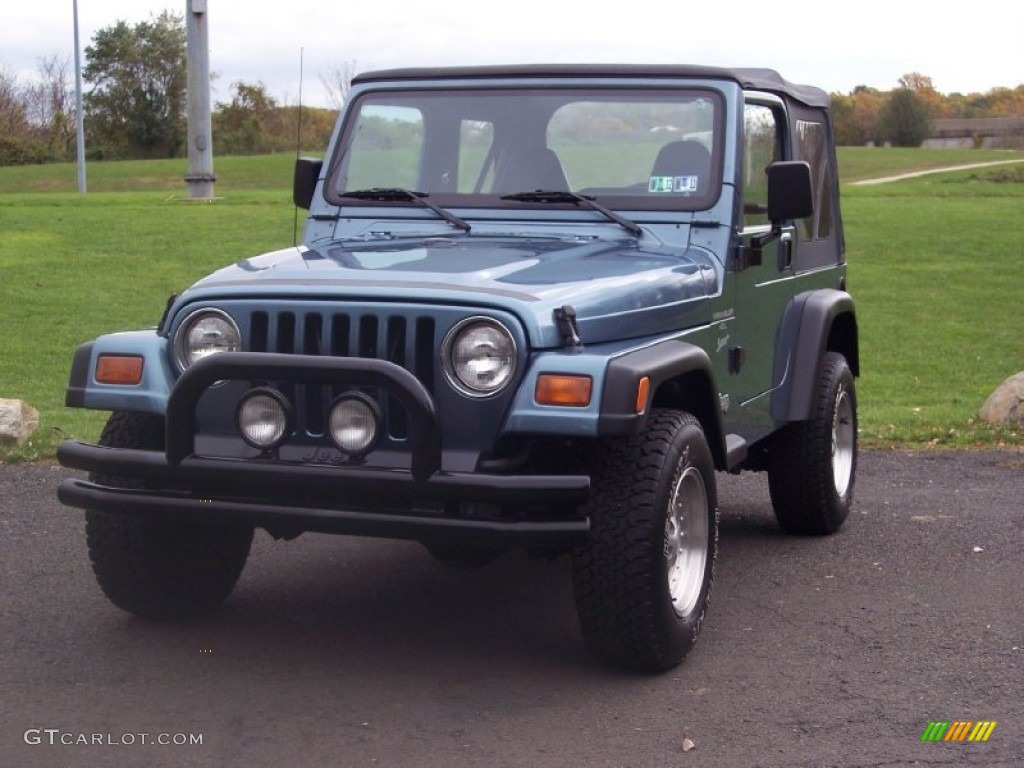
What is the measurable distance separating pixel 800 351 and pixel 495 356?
2.47 metres

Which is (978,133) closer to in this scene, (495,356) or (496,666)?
(496,666)

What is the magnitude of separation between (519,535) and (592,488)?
1.25 ft

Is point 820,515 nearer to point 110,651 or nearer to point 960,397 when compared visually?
point 110,651

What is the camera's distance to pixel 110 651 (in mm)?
5066

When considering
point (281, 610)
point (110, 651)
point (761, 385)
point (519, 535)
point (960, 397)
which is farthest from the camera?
point (960, 397)

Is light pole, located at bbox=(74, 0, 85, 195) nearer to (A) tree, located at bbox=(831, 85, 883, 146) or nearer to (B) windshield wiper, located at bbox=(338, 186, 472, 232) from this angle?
(B) windshield wiper, located at bbox=(338, 186, 472, 232)

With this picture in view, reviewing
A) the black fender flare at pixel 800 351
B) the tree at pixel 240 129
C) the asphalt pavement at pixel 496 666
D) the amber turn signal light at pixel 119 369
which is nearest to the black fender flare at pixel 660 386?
the asphalt pavement at pixel 496 666

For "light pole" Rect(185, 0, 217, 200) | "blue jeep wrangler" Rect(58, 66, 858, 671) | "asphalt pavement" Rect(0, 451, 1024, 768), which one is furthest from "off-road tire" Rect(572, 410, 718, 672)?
"light pole" Rect(185, 0, 217, 200)

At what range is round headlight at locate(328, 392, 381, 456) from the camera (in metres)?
4.48

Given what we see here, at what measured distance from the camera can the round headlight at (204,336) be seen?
480cm

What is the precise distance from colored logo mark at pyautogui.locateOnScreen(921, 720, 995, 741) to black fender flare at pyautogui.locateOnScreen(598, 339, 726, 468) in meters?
1.23

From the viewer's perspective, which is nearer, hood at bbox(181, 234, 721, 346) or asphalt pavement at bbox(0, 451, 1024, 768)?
asphalt pavement at bbox(0, 451, 1024, 768)

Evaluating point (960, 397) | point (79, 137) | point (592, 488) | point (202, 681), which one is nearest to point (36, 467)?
point (202, 681)

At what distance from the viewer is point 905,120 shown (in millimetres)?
71188
